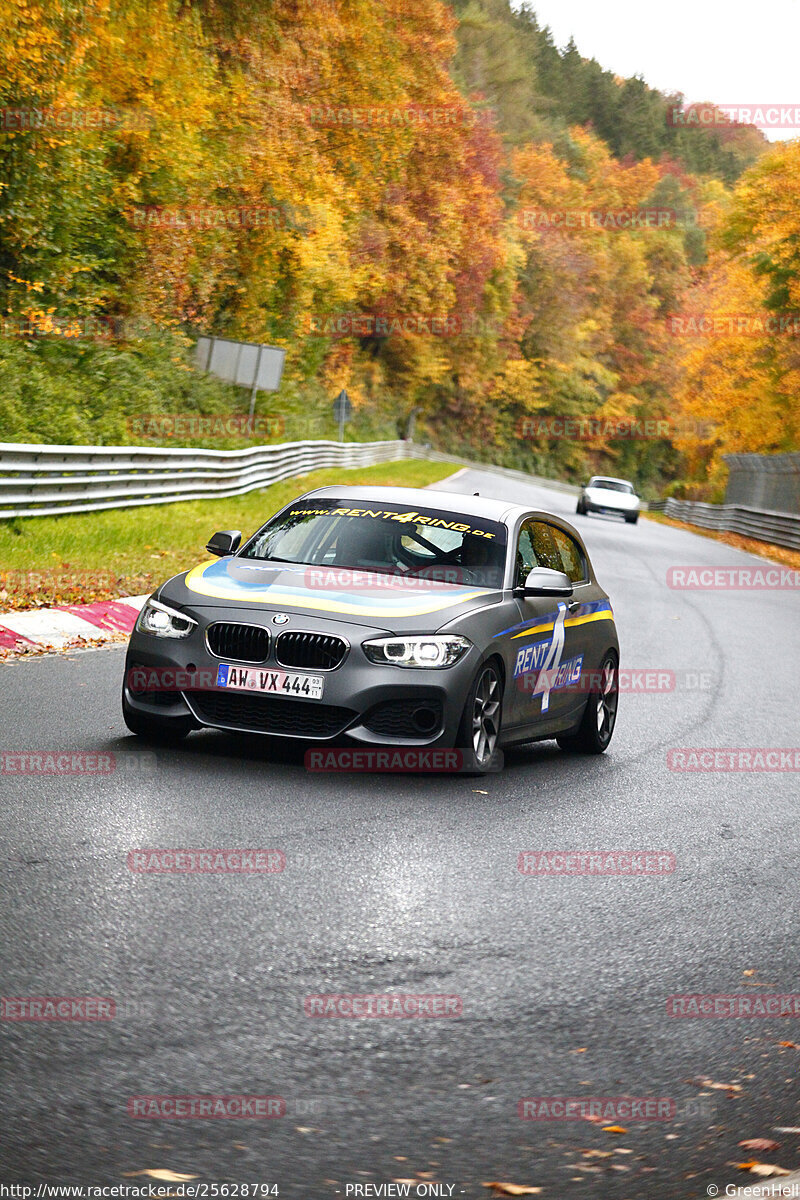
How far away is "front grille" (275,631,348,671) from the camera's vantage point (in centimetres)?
825

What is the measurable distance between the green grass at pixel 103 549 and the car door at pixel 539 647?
6.02 m

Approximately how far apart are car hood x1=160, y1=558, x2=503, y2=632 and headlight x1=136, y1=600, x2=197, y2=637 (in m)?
0.07

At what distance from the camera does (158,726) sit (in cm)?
898

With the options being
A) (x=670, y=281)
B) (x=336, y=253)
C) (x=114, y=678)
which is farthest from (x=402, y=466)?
(x=670, y=281)

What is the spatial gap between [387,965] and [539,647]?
14.2ft

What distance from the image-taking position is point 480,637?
8.55 m

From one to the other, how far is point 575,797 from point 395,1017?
13.5 ft

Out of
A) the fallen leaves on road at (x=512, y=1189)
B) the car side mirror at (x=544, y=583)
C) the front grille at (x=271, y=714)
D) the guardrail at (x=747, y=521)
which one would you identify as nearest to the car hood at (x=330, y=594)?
the car side mirror at (x=544, y=583)

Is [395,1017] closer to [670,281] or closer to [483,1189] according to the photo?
[483,1189]
